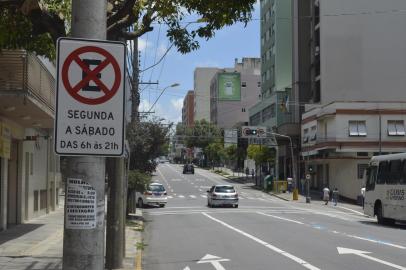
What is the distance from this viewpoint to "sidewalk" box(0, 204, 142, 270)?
12703 mm

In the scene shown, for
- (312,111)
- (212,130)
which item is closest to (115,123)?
(312,111)

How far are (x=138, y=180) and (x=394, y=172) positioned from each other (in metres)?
11.7

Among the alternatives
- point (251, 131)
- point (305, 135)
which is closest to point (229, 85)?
point (305, 135)

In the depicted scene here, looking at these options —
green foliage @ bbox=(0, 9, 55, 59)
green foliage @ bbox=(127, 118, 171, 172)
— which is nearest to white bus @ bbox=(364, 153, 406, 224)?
green foliage @ bbox=(127, 118, 171, 172)

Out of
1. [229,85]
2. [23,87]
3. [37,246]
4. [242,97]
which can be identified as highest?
[242,97]

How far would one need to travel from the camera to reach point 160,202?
4206 centimetres

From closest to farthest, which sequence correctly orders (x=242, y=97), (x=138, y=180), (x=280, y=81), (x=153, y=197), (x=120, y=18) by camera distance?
(x=120, y=18) < (x=138, y=180) < (x=153, y=197) < (x=280, y=81) < (x=242, y=97)

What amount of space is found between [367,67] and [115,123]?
211 ft

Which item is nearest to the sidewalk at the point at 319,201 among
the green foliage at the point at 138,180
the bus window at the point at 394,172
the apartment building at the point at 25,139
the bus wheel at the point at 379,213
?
the bus wheel at the point at 379,213

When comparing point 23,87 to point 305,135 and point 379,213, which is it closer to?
point 379,213

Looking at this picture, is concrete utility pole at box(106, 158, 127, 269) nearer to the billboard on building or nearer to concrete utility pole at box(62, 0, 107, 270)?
concrete utility pole at box(62, 0, 107, 270)

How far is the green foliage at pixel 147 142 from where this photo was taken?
25672mm

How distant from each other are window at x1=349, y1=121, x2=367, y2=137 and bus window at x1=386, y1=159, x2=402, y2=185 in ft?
94.8

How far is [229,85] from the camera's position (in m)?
118
